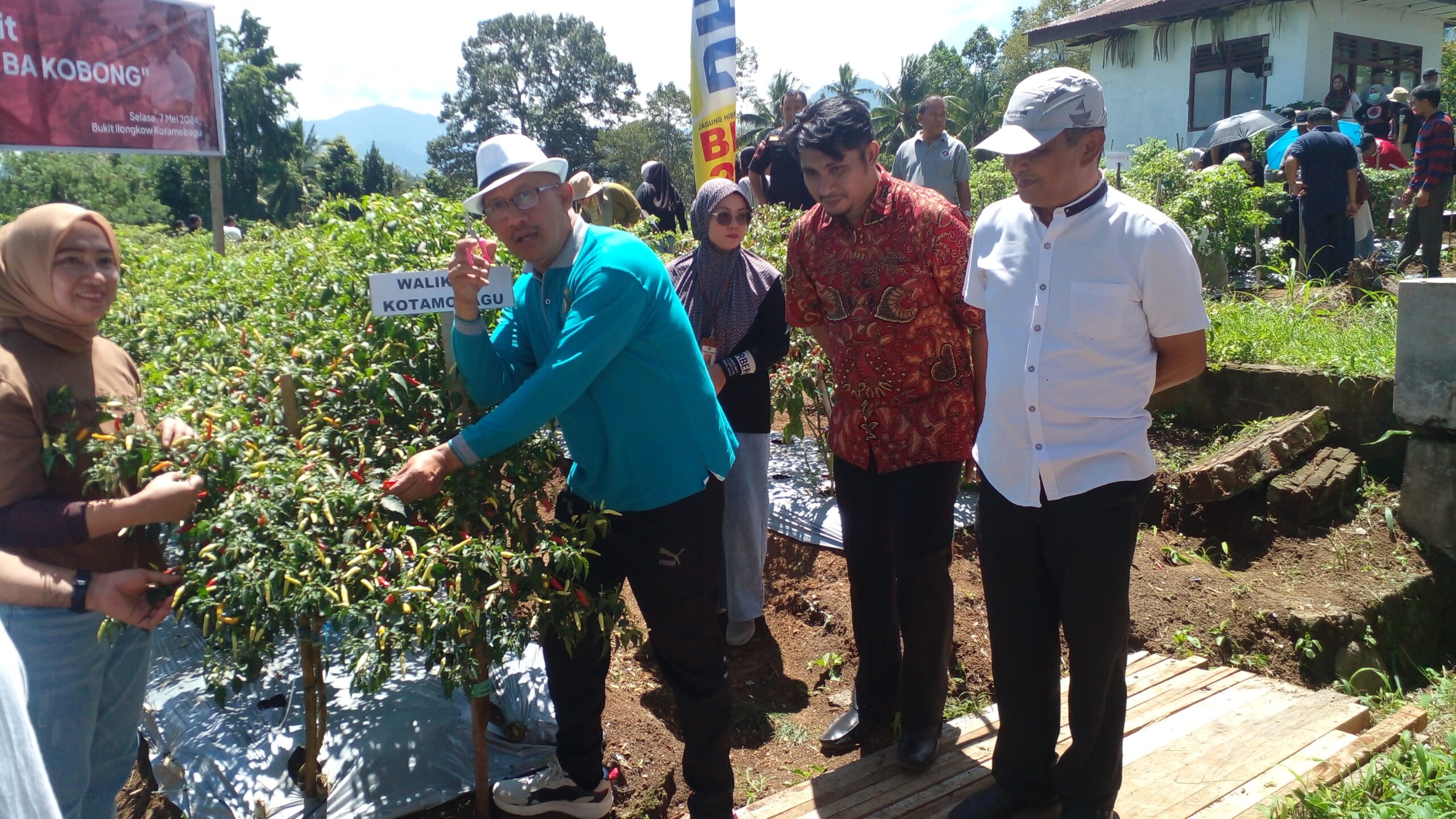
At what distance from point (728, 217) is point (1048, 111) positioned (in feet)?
5.63

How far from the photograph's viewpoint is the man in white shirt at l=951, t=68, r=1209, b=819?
7.55 feet

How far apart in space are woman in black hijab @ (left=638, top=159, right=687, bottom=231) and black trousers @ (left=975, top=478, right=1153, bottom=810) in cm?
565

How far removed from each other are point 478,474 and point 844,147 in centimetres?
137

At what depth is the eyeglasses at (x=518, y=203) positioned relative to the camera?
251 centimetres

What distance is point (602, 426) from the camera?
2.64 meters

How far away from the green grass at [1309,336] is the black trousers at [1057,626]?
3069mm

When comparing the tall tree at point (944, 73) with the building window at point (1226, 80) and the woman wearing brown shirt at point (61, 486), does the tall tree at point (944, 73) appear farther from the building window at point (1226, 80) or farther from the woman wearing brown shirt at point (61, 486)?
the woman wearing brown shirt at point (61, 486)

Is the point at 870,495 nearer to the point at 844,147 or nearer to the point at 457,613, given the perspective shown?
the point at 844,147

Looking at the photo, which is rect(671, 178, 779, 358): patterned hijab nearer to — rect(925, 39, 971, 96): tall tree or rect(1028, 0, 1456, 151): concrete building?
rect(1028, 0, 1456, 151): concrete building

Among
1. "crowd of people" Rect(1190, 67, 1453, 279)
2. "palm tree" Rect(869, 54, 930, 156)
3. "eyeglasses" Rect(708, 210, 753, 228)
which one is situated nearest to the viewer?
"eyeglasses" Rect(708, 210, 753, 228)

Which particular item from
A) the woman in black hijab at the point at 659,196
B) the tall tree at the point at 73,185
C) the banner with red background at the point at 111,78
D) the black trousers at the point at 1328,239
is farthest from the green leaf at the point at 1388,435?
the tall tree at the point at 73,185

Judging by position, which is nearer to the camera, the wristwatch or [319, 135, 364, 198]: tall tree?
the wristwatch

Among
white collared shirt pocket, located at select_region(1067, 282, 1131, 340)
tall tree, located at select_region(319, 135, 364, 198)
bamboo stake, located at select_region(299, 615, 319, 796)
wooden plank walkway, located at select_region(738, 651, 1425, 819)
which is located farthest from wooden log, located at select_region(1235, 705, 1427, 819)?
tall tree, located at select_region(319, 135, 364, 198)

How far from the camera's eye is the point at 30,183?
2483 centimetres
